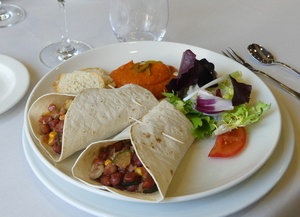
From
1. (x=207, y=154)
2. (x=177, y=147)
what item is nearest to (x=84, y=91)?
(x=177, y=147)

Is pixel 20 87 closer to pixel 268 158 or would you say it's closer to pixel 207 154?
pixel 207 154

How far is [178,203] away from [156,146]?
26 centimetres

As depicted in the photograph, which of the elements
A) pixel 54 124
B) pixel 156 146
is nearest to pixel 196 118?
pixel 156 146

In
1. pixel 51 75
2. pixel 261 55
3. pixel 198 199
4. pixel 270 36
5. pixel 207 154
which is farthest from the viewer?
pixel 270 36

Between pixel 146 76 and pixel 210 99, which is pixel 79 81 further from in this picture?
pixel 210 99

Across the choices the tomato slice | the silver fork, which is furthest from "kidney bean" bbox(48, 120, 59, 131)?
the silver fork

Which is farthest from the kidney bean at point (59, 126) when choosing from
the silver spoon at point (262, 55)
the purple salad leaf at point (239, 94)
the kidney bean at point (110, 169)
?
the silver spoon at point (262, 55)

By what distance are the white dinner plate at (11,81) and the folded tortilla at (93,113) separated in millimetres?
233

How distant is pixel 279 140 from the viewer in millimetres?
1775

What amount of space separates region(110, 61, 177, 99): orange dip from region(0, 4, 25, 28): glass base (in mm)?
1043

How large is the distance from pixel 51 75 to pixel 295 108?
1.37 meters

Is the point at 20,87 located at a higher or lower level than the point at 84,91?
lower

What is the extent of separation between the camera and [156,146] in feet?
5.20

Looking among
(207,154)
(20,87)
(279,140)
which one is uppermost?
(279,140)
